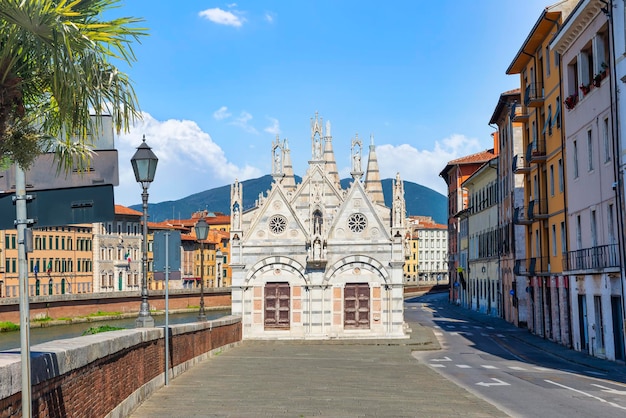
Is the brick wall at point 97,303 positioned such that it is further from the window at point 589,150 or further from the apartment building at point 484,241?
the window at point 589,150

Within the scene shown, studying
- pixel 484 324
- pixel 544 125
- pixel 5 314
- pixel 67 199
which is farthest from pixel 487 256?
pixel 67 199

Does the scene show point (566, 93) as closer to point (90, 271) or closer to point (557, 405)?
point (557, 405)

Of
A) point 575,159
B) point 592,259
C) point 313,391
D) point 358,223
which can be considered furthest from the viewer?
point 358,223

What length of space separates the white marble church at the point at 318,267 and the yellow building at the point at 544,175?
24.3ft

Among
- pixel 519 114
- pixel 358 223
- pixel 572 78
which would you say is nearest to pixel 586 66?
pixel 572 78

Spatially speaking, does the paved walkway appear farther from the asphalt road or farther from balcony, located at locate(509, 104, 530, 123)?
balcony, located at locate(509, 104, 530, 123)

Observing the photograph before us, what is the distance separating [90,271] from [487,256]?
58873 mm

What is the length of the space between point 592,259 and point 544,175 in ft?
39.4

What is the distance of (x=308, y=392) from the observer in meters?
18.3

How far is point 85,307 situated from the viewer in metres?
90.5

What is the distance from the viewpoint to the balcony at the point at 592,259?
106 feet

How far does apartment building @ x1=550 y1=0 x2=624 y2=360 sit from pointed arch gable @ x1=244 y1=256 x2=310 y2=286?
50.5 feet

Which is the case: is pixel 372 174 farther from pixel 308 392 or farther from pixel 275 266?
pixel 308 392

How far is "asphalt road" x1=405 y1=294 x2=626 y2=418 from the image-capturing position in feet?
61.0
